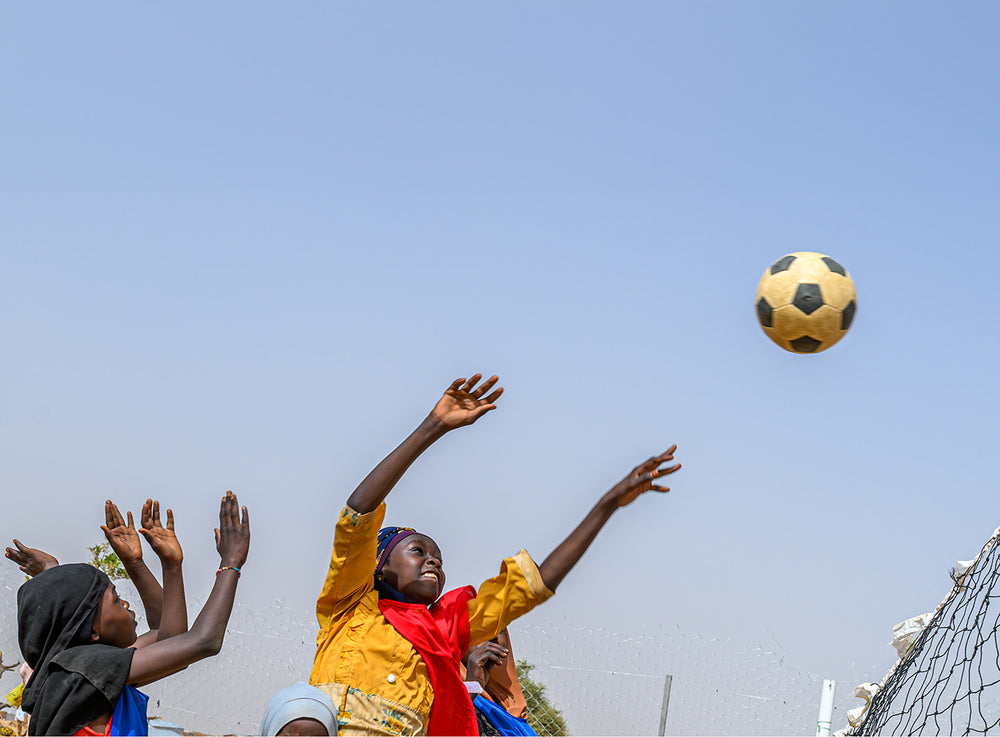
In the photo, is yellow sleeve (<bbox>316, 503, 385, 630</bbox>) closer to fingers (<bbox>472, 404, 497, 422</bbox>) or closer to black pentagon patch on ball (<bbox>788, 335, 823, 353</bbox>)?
fingers (<bbox>472, 404, 497, 422</bbox>)

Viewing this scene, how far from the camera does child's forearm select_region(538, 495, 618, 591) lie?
4.24 meters

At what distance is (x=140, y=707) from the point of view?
11.1ft

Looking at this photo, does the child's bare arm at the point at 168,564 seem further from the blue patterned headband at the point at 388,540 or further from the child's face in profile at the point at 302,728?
the blue patterned headband at the point at 388,540

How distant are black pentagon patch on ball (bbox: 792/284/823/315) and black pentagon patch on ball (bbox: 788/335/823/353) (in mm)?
147

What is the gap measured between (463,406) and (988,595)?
9.03ft

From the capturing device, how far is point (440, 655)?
4.15 metres

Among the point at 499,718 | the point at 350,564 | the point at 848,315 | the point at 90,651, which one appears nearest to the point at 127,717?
the point at 90,651

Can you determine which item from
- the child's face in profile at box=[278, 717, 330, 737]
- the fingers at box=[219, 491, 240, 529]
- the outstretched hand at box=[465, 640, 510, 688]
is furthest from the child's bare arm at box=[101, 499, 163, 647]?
the outstretched hand at box=[465, 640, 510, 688]

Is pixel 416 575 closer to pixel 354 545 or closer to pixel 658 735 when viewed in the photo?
pixel 354 545

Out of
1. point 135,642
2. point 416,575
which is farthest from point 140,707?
point 416,575

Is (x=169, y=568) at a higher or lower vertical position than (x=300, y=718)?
higher

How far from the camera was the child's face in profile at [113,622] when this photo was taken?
131 inches

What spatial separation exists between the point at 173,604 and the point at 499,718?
2.11 meters

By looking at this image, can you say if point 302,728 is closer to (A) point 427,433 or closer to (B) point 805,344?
(A) point 427,433
